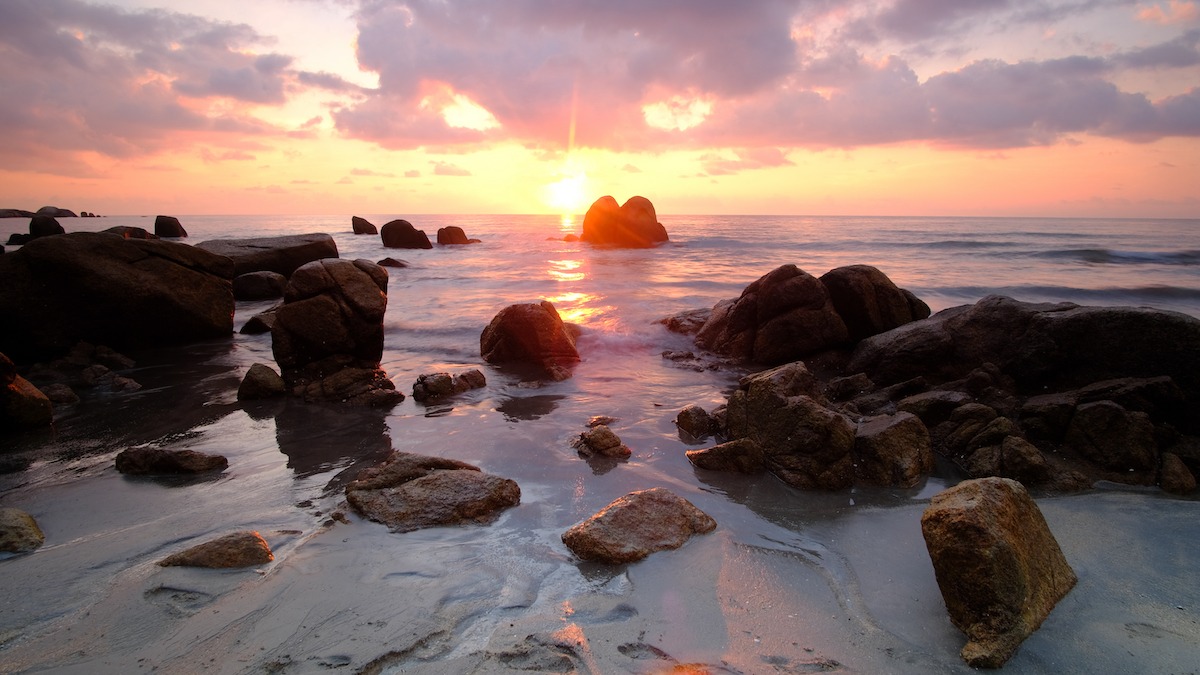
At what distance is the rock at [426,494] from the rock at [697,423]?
2163 mm

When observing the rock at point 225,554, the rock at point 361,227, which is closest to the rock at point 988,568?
the rock at point 225,554

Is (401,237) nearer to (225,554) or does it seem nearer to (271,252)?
(271,252)

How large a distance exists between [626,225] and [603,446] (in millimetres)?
35026

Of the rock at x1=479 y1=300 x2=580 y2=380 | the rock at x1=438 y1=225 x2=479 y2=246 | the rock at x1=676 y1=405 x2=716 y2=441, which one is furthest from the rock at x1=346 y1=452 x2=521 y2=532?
the rock at x1=438 y1=225 x2=479 y2=246

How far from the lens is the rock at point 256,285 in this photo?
1590cm

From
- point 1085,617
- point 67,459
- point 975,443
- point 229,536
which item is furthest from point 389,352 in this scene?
point 1085,617

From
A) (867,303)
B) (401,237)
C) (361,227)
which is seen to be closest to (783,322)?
(867,303)

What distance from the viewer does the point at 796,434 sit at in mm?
5051

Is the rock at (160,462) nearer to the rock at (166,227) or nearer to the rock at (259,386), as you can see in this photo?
the rock at (259,386)

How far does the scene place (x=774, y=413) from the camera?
529 centimetres

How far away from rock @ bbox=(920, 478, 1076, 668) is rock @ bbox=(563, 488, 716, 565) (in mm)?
1456

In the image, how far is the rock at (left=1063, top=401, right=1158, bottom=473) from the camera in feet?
16.0

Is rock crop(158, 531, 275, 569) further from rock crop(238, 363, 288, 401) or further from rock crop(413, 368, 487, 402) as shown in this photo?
rock crop(238, 363, 288, 401)

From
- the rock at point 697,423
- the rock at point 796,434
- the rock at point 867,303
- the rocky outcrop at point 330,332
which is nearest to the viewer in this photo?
the rock at point 796,434
